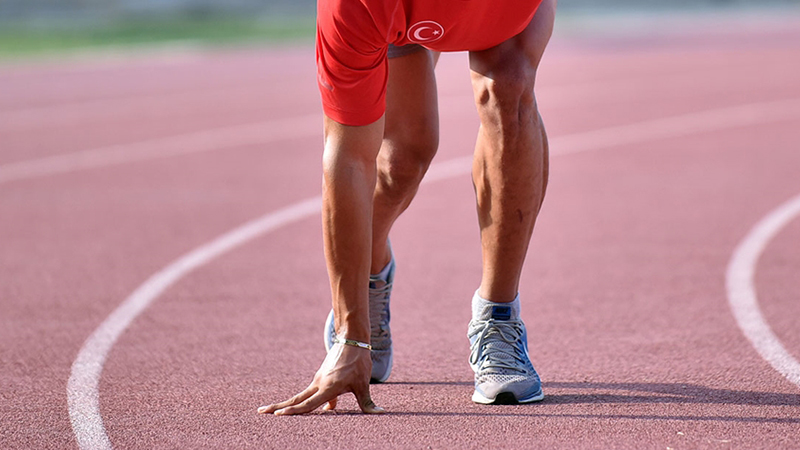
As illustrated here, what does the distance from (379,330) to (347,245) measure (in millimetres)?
732

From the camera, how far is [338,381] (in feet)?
12.0

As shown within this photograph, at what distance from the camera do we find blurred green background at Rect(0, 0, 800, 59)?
33656mm


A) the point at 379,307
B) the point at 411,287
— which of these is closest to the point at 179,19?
the point at 411,287

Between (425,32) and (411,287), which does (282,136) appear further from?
(425,32)

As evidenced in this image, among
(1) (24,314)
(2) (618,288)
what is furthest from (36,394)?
(2) (618,288)

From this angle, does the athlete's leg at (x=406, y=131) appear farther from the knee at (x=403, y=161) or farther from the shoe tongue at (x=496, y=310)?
the shoe tongue at (x=496, y=310)

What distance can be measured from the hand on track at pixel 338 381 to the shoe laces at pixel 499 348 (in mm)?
455

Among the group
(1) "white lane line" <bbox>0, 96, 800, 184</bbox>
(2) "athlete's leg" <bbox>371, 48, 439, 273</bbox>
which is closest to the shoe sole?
(2) "athlete's leg" <bbox>371, 48, 439, 273</bbox>

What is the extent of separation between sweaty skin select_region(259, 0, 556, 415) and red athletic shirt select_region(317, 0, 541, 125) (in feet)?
0.29

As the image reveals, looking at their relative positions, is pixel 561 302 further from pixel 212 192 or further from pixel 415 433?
pixel 212 192

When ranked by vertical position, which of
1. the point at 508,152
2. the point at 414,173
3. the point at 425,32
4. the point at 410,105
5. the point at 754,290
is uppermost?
the point at 425,32

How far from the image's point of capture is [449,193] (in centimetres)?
880

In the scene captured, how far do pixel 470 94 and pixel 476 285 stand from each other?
33.9ft

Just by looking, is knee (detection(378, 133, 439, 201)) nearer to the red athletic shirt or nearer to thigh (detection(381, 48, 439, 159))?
thigh (detection(381, 48, 439, 159))
